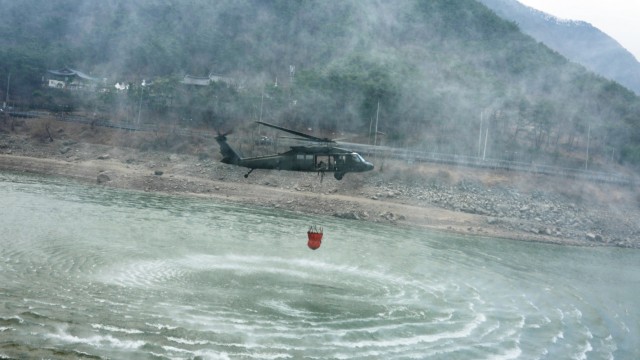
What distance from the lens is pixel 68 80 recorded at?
270 ft

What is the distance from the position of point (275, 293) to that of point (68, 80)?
74.1 m

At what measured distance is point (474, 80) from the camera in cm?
7350

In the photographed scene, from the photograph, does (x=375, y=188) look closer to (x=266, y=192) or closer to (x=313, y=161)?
(x=266, y=192)

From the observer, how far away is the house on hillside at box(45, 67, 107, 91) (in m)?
82.1

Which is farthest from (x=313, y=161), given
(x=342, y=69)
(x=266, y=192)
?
Result: (x=342, y=69)

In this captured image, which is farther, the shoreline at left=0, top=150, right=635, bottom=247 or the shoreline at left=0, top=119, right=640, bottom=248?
the shoreline at left=0, top=119, right=640, bottom=248

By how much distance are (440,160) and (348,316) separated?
38301 millimetres

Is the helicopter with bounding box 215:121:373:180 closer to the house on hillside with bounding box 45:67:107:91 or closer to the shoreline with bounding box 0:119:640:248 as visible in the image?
the shoreline with bounding box 0:119:640:248

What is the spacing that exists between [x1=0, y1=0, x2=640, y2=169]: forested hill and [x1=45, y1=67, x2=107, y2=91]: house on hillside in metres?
Answer: 2.82

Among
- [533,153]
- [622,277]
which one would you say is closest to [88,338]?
[622,277]

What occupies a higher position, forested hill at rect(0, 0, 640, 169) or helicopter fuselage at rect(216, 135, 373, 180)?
forested hill at rect(0, 0, 640, 169)

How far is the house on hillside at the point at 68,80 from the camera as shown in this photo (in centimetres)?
8212

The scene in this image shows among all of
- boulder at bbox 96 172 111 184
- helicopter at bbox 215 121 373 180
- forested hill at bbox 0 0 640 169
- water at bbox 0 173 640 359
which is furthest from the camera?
forested hill at bbox 0 0 640 169

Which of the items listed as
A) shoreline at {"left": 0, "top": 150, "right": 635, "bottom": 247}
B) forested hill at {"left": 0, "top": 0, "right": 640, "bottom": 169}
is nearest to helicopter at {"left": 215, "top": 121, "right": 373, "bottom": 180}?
shoreline at {"left": 0, "top": 150, "right": 635, "bottom": 247}
